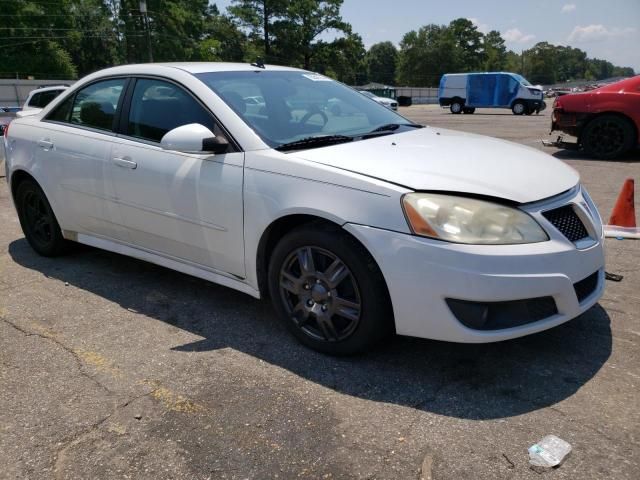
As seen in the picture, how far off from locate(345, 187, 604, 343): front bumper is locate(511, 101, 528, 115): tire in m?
30.1

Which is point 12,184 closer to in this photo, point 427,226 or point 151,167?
point 151,167

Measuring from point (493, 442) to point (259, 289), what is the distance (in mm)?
1534

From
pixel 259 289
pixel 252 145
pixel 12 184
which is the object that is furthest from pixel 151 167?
pixel 12 184

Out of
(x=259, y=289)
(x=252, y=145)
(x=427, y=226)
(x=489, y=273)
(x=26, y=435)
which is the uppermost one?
(x=252, y=145)

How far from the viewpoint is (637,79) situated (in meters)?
9.55

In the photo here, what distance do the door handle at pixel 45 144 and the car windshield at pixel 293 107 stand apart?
1.56 meters

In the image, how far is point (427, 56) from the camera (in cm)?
10138

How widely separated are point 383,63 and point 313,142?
139 m

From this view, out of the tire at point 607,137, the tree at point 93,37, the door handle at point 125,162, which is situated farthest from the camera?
the tree at point 93,37

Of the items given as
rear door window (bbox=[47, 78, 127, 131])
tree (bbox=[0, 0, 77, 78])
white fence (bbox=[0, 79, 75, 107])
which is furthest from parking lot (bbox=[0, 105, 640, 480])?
tree (bbox=[0, 0, 77, 78])

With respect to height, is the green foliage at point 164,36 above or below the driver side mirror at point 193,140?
above

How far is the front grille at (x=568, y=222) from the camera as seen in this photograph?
267cm

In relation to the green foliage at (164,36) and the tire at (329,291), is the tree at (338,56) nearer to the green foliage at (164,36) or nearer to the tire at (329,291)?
the green foliage at (164,36)

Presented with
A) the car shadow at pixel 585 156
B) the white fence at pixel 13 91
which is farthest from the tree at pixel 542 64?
the car shadow at pixel 585 156
